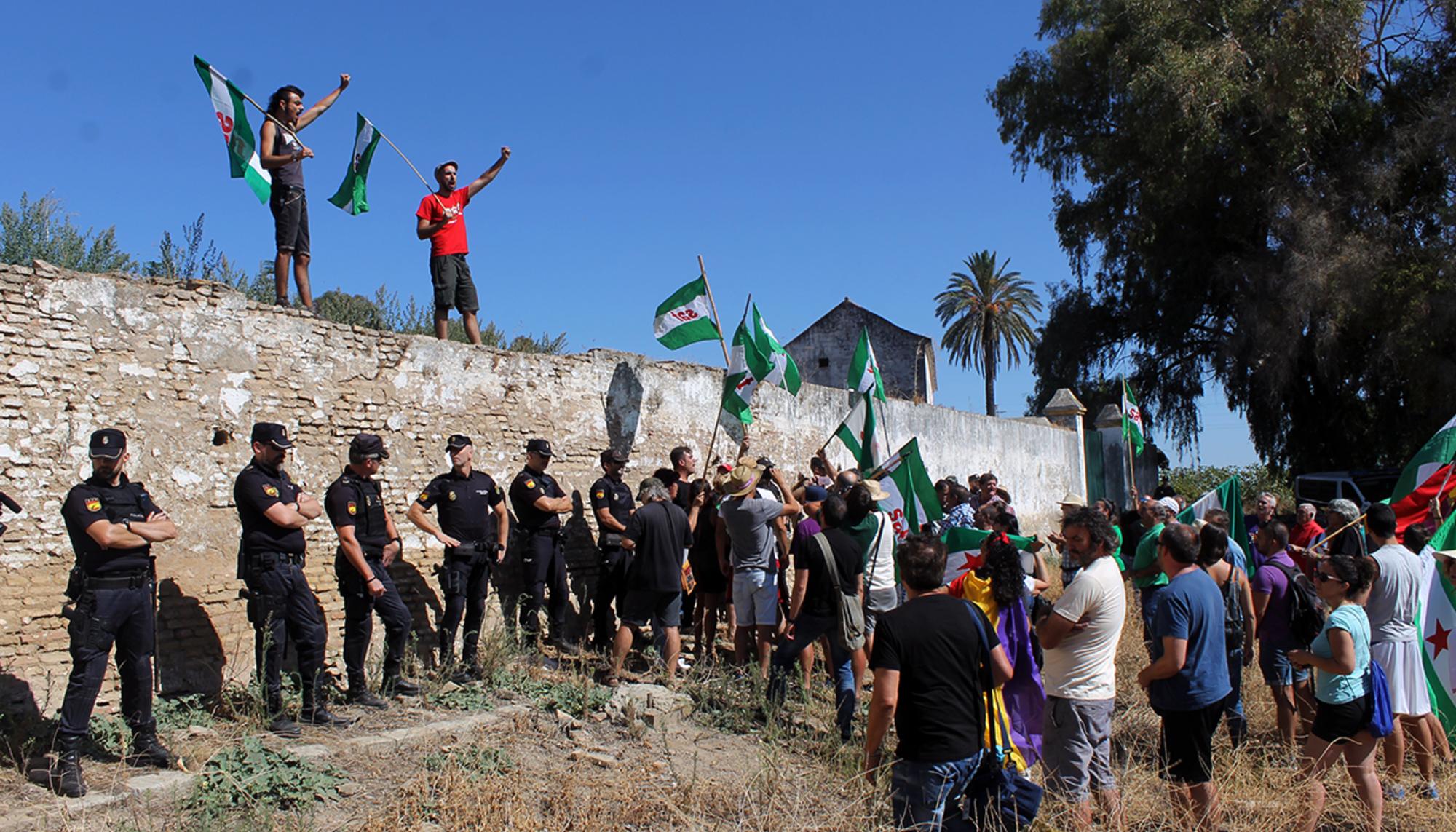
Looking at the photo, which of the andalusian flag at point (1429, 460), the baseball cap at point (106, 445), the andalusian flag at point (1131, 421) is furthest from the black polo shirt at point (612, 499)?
the andalusian flag at point (1131, 421)

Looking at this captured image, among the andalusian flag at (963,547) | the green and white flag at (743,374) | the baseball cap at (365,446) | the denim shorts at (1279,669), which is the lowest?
the denim shorts at (1279,669)

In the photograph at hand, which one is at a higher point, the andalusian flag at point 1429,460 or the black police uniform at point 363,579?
the andalusian flag at point 1429,460

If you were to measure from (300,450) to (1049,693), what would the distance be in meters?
5.37

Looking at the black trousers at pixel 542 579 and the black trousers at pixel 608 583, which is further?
the black trousers at pixel 608 583

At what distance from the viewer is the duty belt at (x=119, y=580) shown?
4949mm

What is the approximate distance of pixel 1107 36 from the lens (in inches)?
851

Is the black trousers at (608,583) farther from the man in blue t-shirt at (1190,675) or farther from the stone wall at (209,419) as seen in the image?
the man in blue t-shirt at (1190,675)

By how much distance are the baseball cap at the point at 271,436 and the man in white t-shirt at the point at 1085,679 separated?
14.1ft

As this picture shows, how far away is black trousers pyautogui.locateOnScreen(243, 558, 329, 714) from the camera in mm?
5770

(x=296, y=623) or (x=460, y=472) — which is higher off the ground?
(x=460, y=472)

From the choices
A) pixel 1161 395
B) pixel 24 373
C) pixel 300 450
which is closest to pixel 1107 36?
pixel 1161 395

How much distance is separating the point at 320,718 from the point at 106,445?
2.02 metres

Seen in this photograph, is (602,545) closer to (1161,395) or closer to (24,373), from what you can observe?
(24,373)

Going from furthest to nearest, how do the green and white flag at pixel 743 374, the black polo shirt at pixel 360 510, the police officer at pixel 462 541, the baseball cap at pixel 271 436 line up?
1. the green and white flag at pixel 743 374
2. the police officer at pixel 462 541
3. the black polo shirt at pixel 360 510
4. the baseball cap at pixel 271 436
